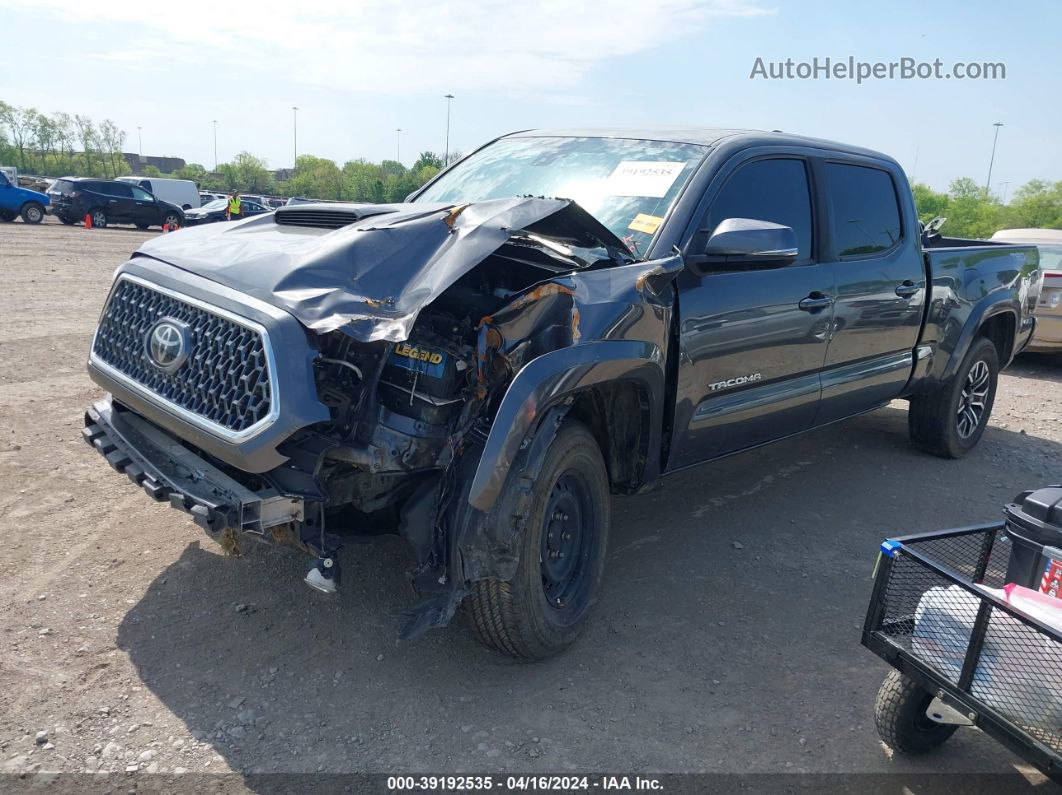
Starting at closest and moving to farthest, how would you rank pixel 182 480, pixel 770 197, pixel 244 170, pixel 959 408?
pixel 182 480, pixel 770 197, pixel 959 408, pixel 244 170

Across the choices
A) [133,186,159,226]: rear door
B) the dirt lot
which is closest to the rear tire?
the dirt lot

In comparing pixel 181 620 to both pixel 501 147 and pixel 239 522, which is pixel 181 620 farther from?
pixel 501 147

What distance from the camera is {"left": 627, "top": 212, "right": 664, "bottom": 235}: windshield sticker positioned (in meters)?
3.69

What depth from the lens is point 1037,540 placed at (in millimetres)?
2711

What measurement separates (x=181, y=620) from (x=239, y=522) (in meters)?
0.98

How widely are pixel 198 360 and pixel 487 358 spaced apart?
0.98m

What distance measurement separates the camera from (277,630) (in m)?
3.41

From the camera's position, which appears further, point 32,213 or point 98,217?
point 98,217

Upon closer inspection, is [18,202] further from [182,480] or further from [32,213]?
[182,480]

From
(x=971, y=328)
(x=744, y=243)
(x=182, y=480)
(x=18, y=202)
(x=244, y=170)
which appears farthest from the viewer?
(x=244, y=170)

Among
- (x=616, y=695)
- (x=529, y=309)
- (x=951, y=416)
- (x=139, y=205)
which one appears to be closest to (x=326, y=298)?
(x=529, y=309)

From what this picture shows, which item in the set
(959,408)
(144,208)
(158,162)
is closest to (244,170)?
(158,162)

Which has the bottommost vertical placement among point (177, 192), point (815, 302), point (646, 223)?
point (177, 192)

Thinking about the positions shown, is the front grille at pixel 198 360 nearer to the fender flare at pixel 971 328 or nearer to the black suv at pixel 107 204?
the fender flare at pixel 971 328
